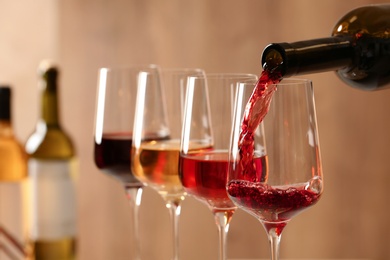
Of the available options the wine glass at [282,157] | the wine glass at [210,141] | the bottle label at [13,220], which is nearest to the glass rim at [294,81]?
the wine glass at [282,157]

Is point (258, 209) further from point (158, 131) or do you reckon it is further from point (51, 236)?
point (51, 236)

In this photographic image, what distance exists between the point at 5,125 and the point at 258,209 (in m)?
0.99

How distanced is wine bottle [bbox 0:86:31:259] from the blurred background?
624mm

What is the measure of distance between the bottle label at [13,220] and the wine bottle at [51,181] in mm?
28

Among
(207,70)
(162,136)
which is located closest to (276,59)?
(162,136)

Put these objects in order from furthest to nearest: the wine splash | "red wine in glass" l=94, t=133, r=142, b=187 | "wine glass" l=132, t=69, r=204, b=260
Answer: "red wine in glass" l=94, t=133, r=142, b=187 → "wine glass" l=132, t=69, r=204, b=260 → the wine splash

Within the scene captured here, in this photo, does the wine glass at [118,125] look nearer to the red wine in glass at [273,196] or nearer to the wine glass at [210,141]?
the wine glass at [210,141]

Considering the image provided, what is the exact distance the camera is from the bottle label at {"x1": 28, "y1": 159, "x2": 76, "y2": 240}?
5.84ft

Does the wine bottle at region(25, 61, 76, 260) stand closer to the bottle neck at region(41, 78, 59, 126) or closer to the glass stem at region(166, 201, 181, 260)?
the bottle neck at region(41, 78, 59, 126)

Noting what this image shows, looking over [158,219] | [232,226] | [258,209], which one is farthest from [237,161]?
[158,219]

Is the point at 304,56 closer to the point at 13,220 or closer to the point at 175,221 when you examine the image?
the point at 175,221

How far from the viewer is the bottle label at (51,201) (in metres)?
1.78

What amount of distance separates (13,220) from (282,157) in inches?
39.3

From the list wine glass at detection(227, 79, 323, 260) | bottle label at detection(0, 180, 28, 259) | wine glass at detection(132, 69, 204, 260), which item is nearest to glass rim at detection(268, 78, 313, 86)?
wine glass at detection(227, 79, 323, 260)
